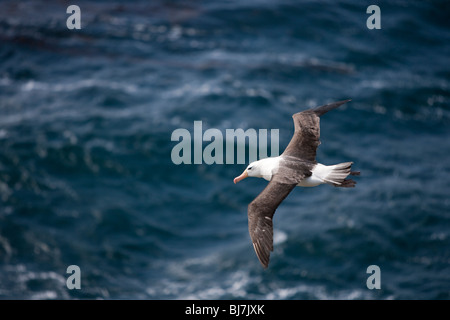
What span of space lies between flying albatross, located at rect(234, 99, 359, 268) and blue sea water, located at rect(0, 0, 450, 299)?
1301cm

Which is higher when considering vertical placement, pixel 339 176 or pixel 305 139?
pixel 305 139

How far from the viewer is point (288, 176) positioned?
45.2 ft

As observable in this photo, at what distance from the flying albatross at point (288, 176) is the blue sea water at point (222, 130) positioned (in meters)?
13.0

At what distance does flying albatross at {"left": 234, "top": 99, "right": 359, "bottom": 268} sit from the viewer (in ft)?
43.2

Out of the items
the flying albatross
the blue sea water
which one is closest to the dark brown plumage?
the flying albatross

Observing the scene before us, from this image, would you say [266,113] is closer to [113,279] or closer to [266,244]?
[113,279]

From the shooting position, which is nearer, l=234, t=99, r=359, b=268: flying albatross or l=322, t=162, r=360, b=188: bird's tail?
l=234, t=99, r=359, b=268: flying albatross

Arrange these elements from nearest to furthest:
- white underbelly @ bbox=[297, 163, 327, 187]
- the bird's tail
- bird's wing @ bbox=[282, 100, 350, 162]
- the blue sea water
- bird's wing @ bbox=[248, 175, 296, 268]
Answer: bird's wing @ bbox=[248, 175, 296, 268], the bird's tail, white underbelly @ bbox=[297, 163, 327, 187], bird's wing @ bbox=[282, 100, 350, 162], the blue sea water

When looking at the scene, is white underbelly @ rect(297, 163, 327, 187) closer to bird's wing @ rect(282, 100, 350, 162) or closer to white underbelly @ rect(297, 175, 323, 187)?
white underbelly @ rect(297, 175, 323, 187)

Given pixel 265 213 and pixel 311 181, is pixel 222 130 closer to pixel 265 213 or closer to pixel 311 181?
pixel 311 181

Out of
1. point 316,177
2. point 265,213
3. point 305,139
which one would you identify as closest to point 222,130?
point 305,139

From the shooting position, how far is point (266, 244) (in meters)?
12.9

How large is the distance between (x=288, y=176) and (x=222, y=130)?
18.3 metres

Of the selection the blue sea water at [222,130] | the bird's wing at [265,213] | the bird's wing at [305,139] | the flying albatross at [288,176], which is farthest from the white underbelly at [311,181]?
the blue sea water at [222,130]
